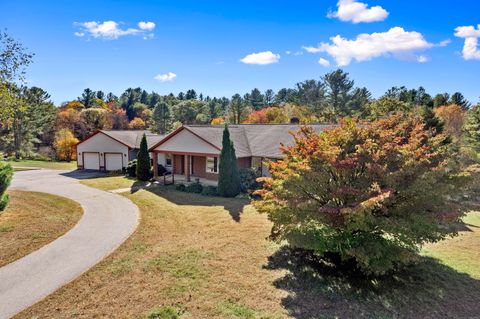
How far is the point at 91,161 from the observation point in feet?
118

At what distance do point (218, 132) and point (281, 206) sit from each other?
18.7 metres

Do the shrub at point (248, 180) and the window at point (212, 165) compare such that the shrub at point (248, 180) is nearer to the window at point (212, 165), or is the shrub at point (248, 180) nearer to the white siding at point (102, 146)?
the window at point (212, 165)

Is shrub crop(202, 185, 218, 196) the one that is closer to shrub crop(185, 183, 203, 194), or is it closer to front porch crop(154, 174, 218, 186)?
shrub crop(185, 183, 203, 194)

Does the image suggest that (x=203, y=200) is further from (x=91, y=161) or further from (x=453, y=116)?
(x=453, y=116)

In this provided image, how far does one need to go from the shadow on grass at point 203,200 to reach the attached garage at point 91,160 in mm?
15306

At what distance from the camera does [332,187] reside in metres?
9.01

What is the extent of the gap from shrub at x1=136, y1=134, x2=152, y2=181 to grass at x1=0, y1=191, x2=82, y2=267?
747cm

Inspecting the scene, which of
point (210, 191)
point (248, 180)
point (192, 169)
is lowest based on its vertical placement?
point (210, 191)

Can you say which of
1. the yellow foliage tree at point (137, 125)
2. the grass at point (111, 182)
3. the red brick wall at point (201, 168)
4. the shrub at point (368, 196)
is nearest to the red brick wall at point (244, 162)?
the red brick wall at point (201, 168)

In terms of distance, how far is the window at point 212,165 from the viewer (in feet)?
A: 85.5

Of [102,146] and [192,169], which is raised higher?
[102,146]

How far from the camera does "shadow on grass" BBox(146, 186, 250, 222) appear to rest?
18297 millimetres

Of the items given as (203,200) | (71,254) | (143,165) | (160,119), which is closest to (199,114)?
(160,119)

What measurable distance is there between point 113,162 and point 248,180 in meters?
19.1
